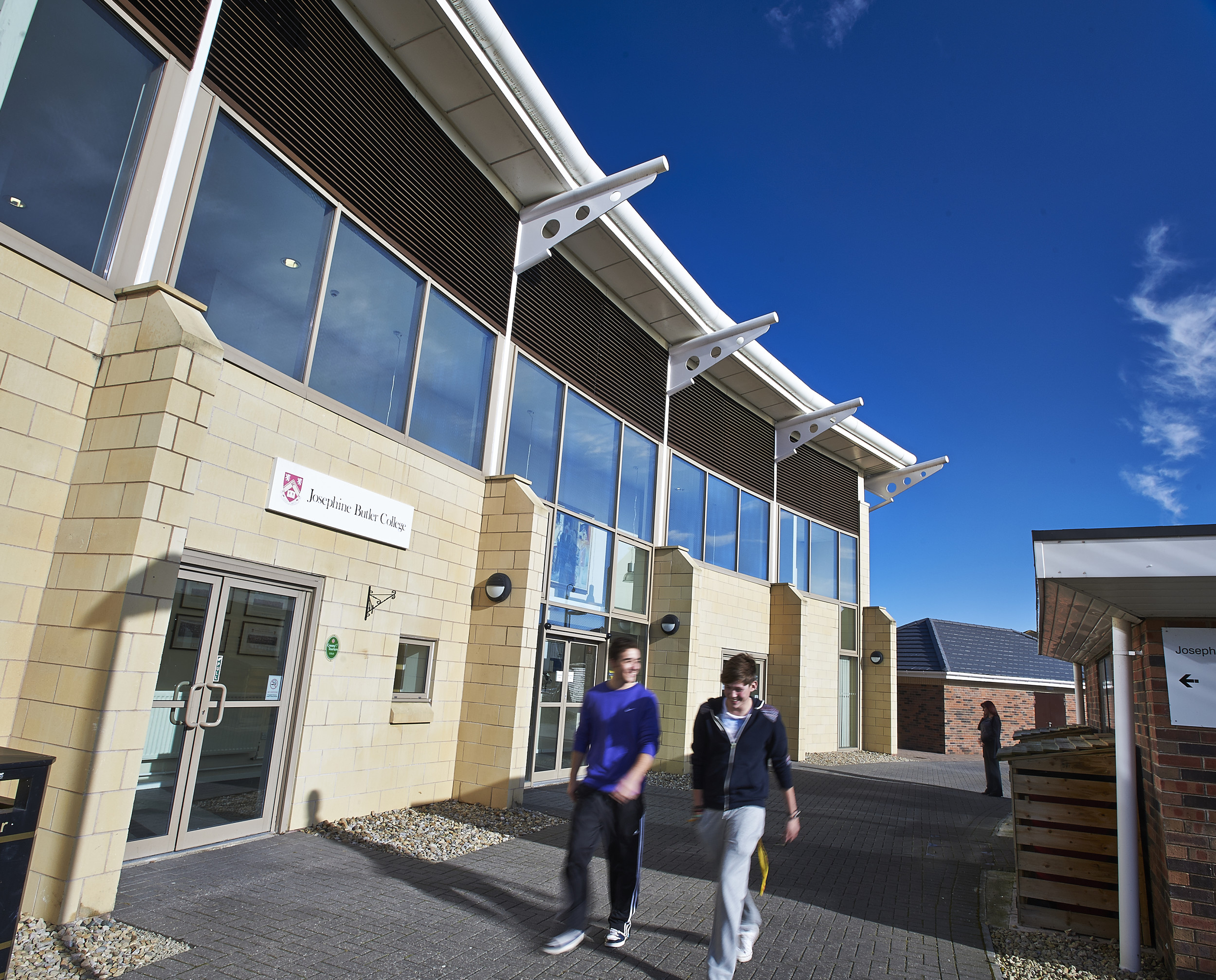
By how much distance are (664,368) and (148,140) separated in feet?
31.5

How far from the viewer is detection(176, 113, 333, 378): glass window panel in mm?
6023

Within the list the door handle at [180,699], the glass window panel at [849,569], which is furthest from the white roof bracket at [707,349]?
the door handle at [180,699]

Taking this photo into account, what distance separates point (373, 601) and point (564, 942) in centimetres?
409

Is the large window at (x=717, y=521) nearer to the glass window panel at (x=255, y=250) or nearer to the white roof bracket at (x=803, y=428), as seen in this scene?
the white roof bracket at (x=803, y=428)

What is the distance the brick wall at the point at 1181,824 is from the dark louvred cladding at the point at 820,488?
12.9 m

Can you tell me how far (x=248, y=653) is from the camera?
6.15m

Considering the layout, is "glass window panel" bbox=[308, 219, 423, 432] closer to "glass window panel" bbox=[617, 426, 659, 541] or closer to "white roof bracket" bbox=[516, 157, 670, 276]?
"white roof bracket" bbox=[516, 157, 670, 276]

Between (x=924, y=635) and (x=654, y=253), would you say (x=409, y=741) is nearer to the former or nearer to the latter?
(x=654, y=253)

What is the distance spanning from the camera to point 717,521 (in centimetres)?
1525

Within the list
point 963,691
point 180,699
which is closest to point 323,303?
point 180,699

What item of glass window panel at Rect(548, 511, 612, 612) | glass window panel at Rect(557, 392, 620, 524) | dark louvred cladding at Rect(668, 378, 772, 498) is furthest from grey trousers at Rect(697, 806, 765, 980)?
dark louvred cladding at Rect(668, 378, 772, 498)

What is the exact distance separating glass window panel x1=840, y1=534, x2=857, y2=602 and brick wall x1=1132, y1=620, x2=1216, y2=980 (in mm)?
14853

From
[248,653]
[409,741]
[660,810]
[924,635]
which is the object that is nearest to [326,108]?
[248,653]

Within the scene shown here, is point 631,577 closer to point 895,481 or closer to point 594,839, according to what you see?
point 594,839
